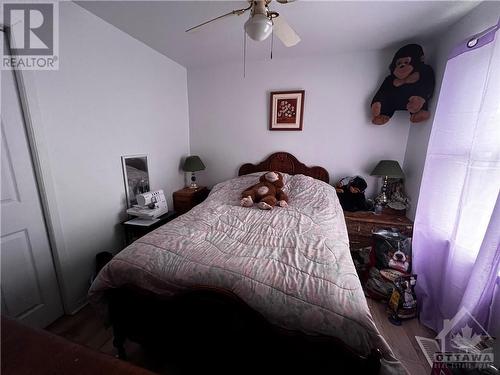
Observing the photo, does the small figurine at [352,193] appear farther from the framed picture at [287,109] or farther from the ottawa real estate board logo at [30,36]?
the ottawa real estate board logo at [30,36]

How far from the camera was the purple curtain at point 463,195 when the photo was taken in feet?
4.00

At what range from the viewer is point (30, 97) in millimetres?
1380

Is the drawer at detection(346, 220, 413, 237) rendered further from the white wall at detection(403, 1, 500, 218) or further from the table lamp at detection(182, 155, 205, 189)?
the table lamp at detection(182, 155, 205, 189)

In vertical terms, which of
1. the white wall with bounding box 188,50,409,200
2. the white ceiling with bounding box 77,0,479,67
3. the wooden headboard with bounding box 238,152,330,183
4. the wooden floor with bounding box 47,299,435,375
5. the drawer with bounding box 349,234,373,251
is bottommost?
the wooden floor with bounding box 47,299,435,375

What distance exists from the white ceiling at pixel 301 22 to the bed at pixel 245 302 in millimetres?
1705

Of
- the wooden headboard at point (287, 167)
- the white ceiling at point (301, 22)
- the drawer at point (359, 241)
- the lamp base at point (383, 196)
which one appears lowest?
the drawer at point (359, 241)

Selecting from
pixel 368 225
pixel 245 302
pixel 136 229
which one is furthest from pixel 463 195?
pixel 136 229

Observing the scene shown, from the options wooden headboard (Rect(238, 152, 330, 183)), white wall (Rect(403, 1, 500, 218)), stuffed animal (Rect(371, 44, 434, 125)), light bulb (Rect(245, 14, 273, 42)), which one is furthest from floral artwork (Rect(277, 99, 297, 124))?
light bulb (Rect(245, 14, 273, 42))

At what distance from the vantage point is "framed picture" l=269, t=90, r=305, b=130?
8.64 ft

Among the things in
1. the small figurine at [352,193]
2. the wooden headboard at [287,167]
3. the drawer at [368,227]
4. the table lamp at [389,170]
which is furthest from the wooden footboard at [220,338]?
the wooden headboard at [287,167]

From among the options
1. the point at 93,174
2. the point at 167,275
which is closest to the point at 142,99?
the point at 93,174

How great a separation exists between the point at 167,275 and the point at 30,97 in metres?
1.48

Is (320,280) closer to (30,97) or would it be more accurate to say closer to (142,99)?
(30,97)

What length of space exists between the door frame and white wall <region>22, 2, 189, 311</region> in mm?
10
